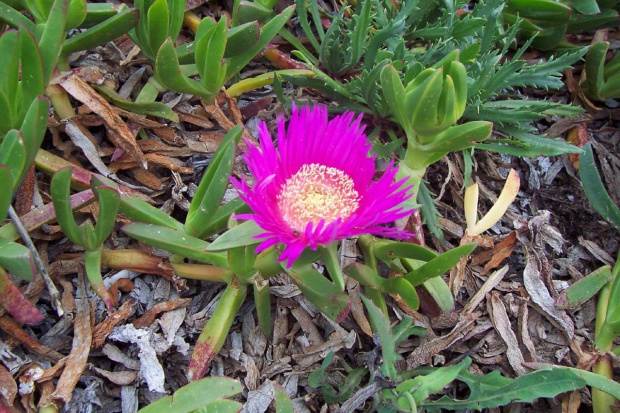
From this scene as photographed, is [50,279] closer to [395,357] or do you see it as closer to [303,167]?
[303,167]

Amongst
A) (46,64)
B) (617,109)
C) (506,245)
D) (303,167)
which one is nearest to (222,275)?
(303,167)

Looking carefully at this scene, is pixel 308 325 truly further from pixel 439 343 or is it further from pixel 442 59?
pixel 442 59

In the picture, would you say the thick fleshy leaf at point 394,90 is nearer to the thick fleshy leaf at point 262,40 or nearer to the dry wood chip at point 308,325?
the thick fleshy leaf at point 262,40

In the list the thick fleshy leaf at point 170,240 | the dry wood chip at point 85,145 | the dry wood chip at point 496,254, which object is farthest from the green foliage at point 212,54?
the dry wood chip at point 496,254

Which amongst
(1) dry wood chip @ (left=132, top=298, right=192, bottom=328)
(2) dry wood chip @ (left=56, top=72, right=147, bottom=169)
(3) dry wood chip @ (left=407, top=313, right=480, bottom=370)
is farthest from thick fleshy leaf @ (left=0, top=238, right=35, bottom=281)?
(3) dry wood chip @ (left=407, top=313, right=480, bottom=370)

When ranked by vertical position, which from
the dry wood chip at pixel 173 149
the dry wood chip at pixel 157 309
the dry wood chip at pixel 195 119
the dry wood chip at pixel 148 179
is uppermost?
the dry wood chip at pixel 195 119

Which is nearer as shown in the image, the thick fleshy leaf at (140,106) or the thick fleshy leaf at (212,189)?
the thick fleshy leaf at (212,189)

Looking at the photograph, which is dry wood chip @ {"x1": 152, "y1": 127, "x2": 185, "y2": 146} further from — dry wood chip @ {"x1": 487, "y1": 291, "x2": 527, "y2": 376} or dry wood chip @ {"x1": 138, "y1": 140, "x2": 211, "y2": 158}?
dry wood chip @ {"x1": 487, "y1": 291, "x2": 527, "y2": 376}
